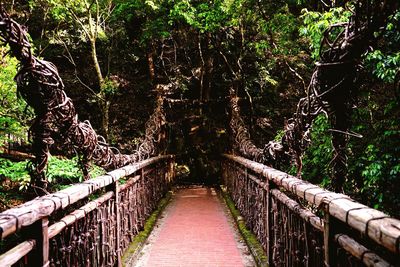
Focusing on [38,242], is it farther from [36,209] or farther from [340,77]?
[340,77]

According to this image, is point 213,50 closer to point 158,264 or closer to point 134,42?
point 134,42

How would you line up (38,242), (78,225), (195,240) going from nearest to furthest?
(38,242), (78,225), (195,240)

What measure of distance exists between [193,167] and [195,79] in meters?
3.47

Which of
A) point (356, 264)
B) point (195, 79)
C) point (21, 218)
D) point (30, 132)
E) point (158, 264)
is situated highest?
point (195, 79)

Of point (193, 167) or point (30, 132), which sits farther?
point (193, 167)

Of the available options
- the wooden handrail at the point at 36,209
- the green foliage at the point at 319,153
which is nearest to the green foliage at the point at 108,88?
the green foliage at the point at 319,153

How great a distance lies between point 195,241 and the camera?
18.1ft

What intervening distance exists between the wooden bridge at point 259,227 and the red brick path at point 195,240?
0.43m

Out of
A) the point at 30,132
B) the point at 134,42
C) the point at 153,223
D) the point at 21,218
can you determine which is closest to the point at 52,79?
the point at 30,132

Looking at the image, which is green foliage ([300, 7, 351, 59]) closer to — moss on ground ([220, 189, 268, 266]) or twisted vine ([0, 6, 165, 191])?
moss on ground ([220, 189, 268, 266])

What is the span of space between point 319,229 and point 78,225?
1787 millimetres

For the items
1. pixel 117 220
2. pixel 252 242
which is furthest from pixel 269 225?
pixel 117 220

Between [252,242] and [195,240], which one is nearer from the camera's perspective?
[252,242]

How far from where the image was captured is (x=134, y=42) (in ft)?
47.6
